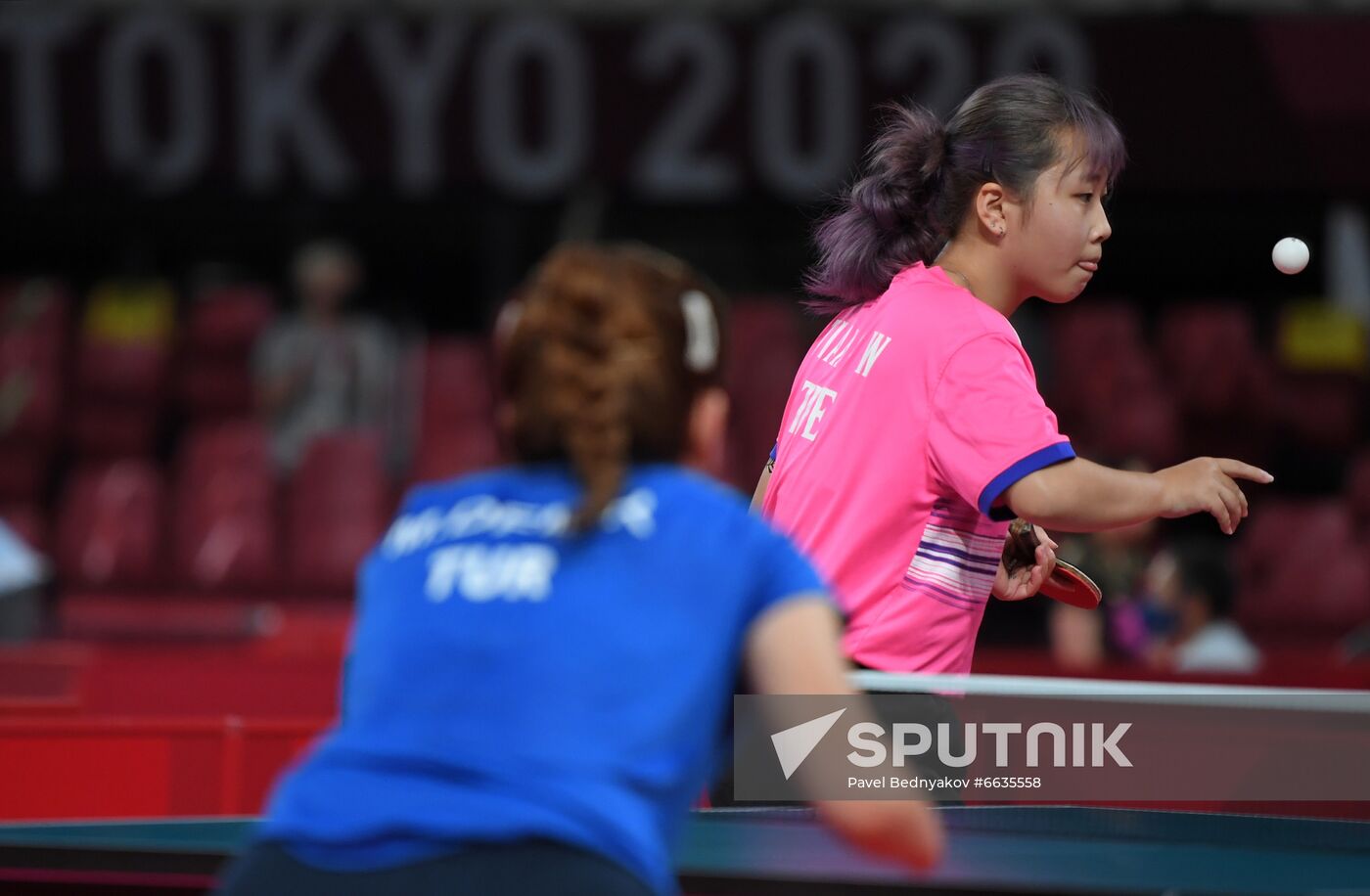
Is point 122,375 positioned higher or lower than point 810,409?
lower

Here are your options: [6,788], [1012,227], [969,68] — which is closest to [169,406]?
[969,68]

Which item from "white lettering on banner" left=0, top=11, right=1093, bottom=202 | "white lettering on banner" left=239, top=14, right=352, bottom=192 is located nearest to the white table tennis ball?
"white lettering on banner" left=0, top=11, right=1093, bottom=202

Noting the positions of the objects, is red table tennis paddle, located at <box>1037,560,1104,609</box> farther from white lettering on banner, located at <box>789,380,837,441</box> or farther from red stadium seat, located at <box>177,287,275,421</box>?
red stadium seat, located at <box>177,287,275,421</box>

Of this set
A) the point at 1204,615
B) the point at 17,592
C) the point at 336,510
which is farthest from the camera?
the point at 336,510

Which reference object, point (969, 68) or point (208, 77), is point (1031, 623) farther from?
point (208, 77)

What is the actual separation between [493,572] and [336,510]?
6.68m

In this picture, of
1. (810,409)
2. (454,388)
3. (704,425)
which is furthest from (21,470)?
(704,425)

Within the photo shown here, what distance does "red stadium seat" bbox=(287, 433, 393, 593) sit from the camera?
7.92 m

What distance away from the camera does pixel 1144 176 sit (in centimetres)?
820

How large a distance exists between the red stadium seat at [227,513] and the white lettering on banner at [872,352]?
5.82 m

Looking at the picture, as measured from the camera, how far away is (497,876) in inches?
57.3

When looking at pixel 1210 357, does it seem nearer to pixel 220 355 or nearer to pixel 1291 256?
pixel 220 355

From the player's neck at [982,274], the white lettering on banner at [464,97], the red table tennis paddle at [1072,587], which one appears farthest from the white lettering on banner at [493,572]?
the white lettering on banner at [464,97]

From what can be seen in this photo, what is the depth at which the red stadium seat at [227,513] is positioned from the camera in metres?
7.95
